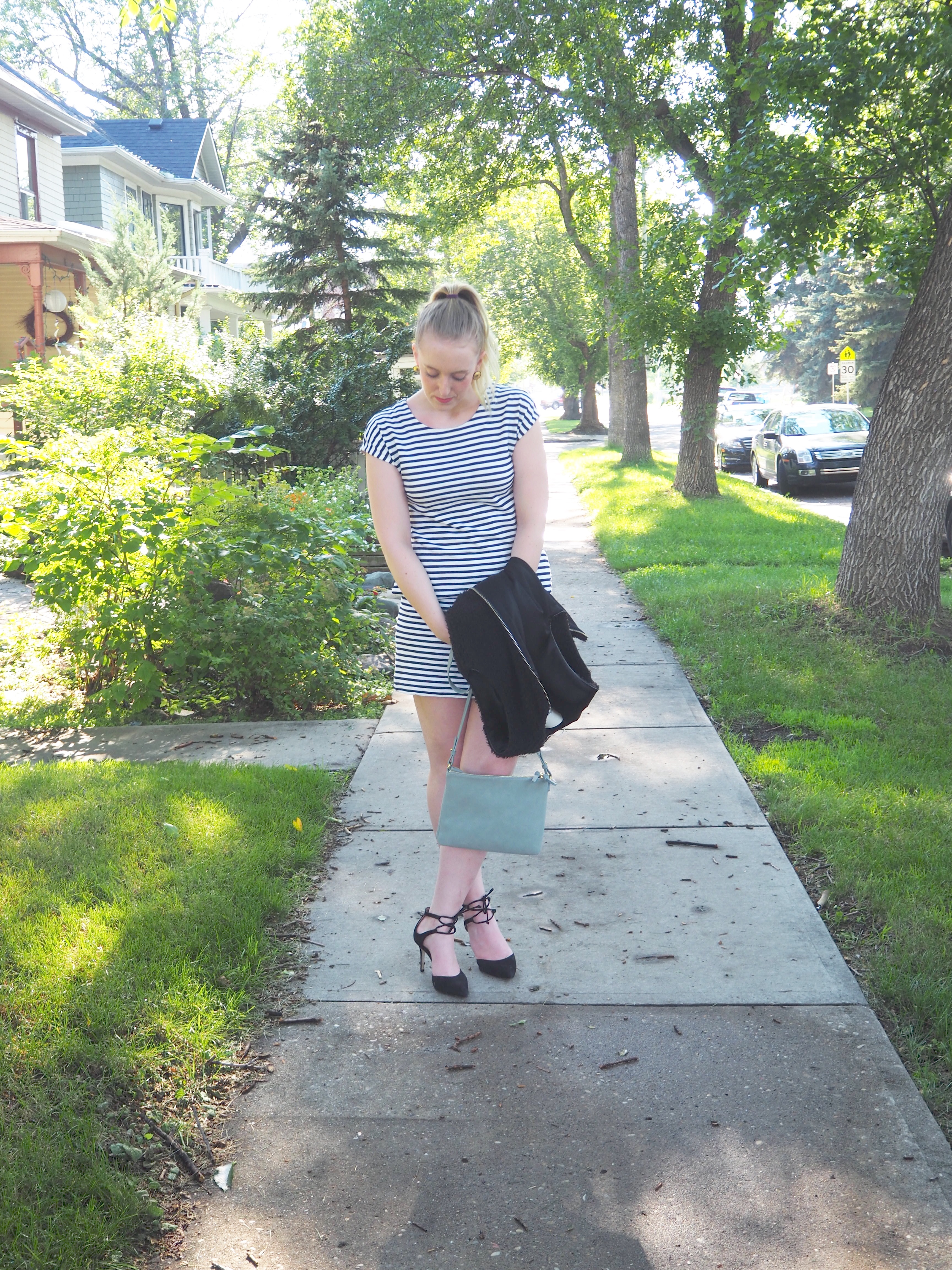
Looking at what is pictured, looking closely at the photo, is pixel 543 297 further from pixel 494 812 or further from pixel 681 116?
pixel 494 812

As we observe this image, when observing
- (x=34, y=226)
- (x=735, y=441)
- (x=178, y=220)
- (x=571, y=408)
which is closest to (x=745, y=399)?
(x=571, y=408)

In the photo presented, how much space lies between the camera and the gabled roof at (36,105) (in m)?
21.8

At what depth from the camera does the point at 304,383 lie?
12.0m

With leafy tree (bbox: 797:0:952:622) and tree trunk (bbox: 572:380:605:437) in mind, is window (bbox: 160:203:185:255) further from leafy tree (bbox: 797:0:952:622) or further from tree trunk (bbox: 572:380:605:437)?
leafy tree (bbox: 797:0:952:622)

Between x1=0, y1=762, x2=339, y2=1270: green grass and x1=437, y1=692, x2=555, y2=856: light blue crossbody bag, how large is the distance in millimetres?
821

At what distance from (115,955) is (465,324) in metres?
2.17

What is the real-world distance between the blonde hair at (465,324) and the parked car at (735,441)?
20103mm

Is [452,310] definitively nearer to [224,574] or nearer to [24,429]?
[224,574]

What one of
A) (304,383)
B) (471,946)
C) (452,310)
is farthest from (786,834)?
(304,383)

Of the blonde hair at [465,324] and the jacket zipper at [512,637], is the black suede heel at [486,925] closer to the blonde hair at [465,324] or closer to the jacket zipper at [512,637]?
the jacket zipper at [512,637]

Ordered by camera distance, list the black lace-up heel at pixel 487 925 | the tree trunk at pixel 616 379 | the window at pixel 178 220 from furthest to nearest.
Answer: the window at pixel 178 220
the tree trunk at pixel 616 379
the black lace-up heel at pixel 487 925

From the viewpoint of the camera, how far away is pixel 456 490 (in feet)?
10.2

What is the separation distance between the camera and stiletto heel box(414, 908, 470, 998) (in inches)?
128

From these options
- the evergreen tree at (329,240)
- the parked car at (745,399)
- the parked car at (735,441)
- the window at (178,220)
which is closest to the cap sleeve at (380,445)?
the parked car at (735,441)
